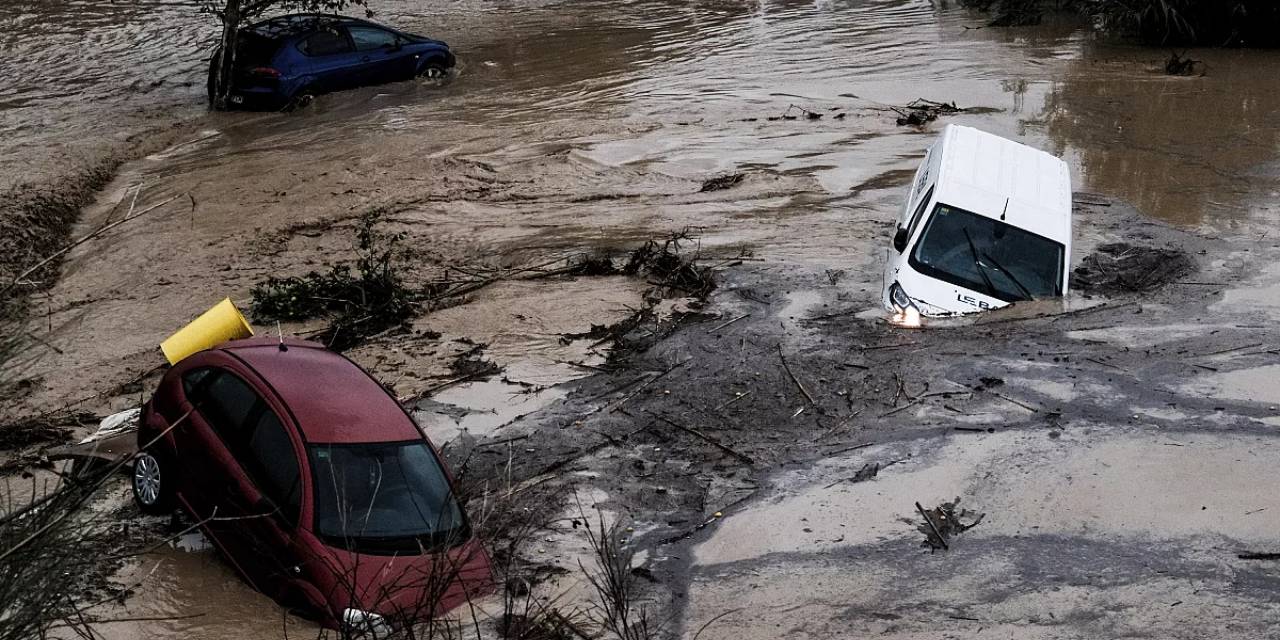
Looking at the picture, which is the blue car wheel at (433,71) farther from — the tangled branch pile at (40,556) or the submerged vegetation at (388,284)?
the tangled branch pile at (40,556)

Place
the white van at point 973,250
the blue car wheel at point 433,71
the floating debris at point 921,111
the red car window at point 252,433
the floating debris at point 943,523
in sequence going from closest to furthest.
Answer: the red car window at point 252,433 < the floating debris at point 943,523 < the white van at point 973,250 < the floating debris at point 921,111 < the blue car wheel at point 433,71

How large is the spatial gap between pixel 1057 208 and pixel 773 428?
13.9ft

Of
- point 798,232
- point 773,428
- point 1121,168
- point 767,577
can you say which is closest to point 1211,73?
point 1121,168

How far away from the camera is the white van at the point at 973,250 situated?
1152 cm

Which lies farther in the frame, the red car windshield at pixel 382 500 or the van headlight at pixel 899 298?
the van headlight at pixel 899 298

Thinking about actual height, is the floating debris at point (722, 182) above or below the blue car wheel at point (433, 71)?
below

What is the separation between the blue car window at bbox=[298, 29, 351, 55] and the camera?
19.8 m

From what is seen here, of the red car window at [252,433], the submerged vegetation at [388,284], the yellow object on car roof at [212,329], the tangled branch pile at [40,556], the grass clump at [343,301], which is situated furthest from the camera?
the submerged vegetation at [388,284]

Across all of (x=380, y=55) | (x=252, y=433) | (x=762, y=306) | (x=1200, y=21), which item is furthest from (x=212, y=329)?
(x=1200, y=21)

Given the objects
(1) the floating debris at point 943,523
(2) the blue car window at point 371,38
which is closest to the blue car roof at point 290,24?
(2) the blue car window at point 371,38

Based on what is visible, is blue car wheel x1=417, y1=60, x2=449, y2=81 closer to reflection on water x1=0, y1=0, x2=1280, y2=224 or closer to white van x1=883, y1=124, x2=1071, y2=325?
reflection on water x1=0, y1=0, x2=1280, y2=224

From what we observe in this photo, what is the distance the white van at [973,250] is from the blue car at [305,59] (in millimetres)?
11000

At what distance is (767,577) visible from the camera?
8.04 metres

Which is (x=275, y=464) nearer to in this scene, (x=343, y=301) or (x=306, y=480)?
(x=306, y=480)
